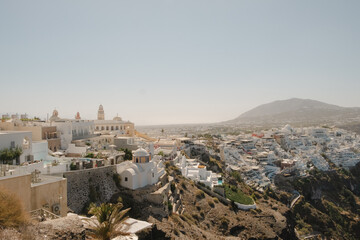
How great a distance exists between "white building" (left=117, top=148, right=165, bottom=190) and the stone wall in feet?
2.18

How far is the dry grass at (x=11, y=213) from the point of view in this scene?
604 cm

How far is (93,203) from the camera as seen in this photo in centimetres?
1568

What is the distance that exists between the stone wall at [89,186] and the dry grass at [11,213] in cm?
851

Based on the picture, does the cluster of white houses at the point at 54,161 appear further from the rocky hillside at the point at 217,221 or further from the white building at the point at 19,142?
the rocky hillside at the point at 217,221

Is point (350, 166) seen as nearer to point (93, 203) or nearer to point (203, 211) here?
point (203, 211)

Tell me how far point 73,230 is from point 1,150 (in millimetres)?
11664

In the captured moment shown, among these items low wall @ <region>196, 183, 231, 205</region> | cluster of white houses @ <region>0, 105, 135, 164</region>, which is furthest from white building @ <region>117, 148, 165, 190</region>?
low wall @ <region>196, 183, 231, 205</region>

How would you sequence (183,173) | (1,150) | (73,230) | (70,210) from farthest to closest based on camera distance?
(183,173) → (1,150) → (70,210) → (73,230)

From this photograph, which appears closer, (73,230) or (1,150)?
(73,230)

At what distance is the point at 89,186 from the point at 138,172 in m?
3.55

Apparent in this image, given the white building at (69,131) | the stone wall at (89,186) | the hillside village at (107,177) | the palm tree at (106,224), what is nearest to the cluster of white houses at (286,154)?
the hillside village at (107,177)

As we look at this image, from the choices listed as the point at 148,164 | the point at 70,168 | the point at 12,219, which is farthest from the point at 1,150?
the point at 12,219

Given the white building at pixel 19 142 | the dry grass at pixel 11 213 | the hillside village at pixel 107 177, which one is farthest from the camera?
the white building at pixel 19 142

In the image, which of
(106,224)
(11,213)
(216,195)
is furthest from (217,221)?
(11,213)
